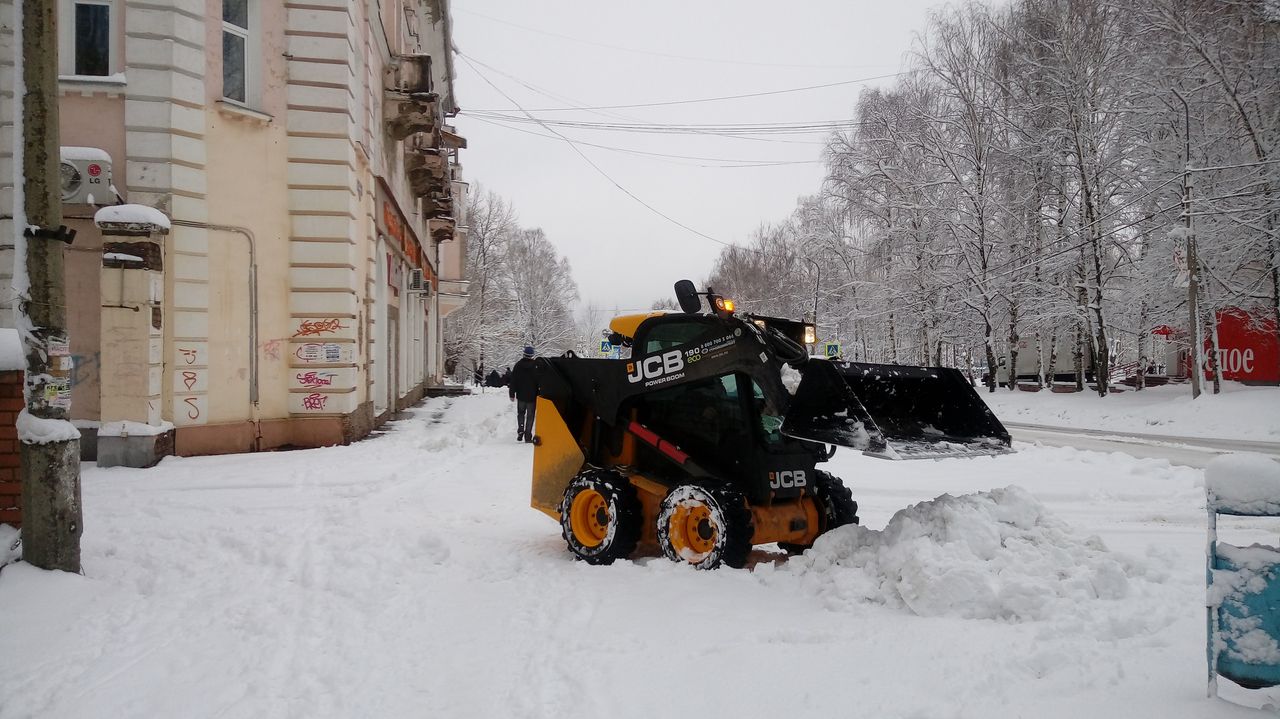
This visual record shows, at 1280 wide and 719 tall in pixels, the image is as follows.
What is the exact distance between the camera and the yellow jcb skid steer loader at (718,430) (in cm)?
537

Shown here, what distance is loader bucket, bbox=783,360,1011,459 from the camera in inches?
202

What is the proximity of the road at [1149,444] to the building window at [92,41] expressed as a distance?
1755 centimetres

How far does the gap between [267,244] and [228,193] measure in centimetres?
97

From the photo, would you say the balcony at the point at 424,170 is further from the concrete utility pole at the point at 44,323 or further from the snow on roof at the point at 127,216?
the concrete utility pole at the point at 44,323

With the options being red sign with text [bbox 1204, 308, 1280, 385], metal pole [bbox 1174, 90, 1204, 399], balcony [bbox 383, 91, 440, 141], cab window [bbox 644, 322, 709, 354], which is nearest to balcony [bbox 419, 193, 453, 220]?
balcony [bbox 383, 91, 440, 141]

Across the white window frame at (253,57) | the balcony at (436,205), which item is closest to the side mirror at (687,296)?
the white window frame at (253,57)

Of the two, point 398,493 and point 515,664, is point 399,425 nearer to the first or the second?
point 398,493

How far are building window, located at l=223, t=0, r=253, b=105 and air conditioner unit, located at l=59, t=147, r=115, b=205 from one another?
7.70 ft

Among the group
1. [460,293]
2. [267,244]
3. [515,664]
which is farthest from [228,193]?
[460,293]

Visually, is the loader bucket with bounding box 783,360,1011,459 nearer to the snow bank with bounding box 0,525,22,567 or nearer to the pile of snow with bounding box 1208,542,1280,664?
the pile of snow with bounding box 1208,542,1280,664

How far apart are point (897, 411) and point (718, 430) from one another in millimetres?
1357

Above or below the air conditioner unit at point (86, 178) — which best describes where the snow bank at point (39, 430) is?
below

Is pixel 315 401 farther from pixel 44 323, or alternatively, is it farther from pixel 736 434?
pixel 736 434

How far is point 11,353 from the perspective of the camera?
5.15 m
